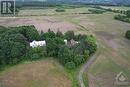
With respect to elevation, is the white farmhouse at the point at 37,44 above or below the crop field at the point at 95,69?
above

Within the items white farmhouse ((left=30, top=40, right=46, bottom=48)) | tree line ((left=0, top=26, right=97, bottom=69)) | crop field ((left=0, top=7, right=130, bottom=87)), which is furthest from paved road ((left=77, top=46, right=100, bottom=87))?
white farmhouse ((left=30, top=40, right=46, bottom=48))

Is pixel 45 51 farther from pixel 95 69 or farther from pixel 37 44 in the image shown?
pixel 95 69

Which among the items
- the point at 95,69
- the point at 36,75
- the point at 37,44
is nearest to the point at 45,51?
the point at 37,44

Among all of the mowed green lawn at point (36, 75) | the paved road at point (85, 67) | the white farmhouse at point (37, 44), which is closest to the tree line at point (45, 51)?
the paved road at point (85, 67)

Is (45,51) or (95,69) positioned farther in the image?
(45,51)

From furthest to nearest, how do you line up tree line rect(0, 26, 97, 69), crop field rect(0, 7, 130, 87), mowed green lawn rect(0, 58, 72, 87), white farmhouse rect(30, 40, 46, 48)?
white farmhouse rect(30, 40, 46, 48) < tree line rect(0, 26, 97, 69) < crop field rect(0, 7, 130, 87) < mowed green lawn rect(0, 58, 72, 87)

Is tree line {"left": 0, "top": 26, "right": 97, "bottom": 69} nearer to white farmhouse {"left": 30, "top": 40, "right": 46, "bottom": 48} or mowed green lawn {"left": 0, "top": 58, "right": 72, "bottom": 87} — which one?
white farmhouse {"left": 30, "top": 40, "right": 46, "bottom": 48}

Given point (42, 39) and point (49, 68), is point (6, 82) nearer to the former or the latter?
point (49, 68)

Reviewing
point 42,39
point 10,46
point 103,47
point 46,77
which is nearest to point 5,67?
point 10,46

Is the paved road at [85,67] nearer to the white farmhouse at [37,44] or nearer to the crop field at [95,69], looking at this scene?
the crop field at [95,69]
